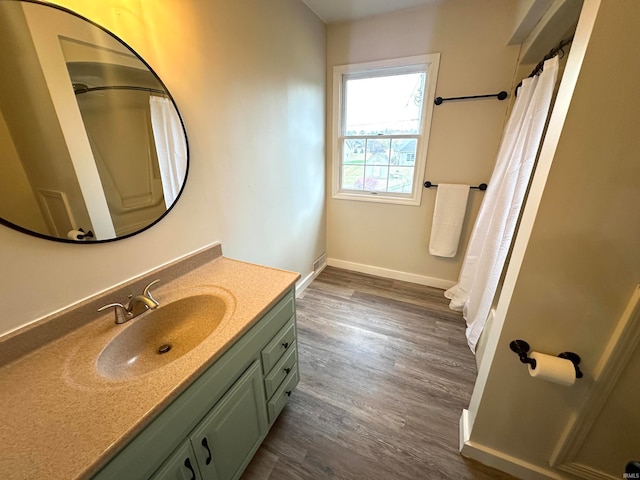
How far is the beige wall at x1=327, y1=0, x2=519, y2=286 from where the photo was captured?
1.88 m

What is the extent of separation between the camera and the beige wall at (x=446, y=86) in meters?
1.88

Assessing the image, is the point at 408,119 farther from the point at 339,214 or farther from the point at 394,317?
the point at 394,317

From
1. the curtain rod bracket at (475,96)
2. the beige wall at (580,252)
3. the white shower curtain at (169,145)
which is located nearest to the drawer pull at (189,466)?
the white shower curtain at (169,145)

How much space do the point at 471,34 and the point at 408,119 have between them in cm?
70

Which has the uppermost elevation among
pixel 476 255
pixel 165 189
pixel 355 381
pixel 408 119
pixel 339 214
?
pixel 408 119

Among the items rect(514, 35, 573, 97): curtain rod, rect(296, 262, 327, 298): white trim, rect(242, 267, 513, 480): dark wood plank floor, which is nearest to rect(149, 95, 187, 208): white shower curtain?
rect(242, 267, 513, 480): dark wood plank floor

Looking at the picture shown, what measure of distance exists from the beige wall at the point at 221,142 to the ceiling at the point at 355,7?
10cm

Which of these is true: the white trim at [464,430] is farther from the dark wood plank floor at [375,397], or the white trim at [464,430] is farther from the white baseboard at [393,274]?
the white baseboard at [393,274]

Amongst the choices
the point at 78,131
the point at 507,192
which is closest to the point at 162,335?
the point at 78,131

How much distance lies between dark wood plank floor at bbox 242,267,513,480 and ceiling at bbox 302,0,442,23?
249cm

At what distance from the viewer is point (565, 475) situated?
3.59 feet

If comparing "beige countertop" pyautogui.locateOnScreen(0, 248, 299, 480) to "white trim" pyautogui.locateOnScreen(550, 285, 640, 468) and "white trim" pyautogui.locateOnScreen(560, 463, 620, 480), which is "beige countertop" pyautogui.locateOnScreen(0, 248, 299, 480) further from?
"white trim" pyautogui.locateOnScreen(560, 463, 620, 480)

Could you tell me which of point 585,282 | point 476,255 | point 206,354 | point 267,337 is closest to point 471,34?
point 476,255

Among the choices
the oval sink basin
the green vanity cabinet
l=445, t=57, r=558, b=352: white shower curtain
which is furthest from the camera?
l=445, t=57, r=558, b=352: white shower curtain
